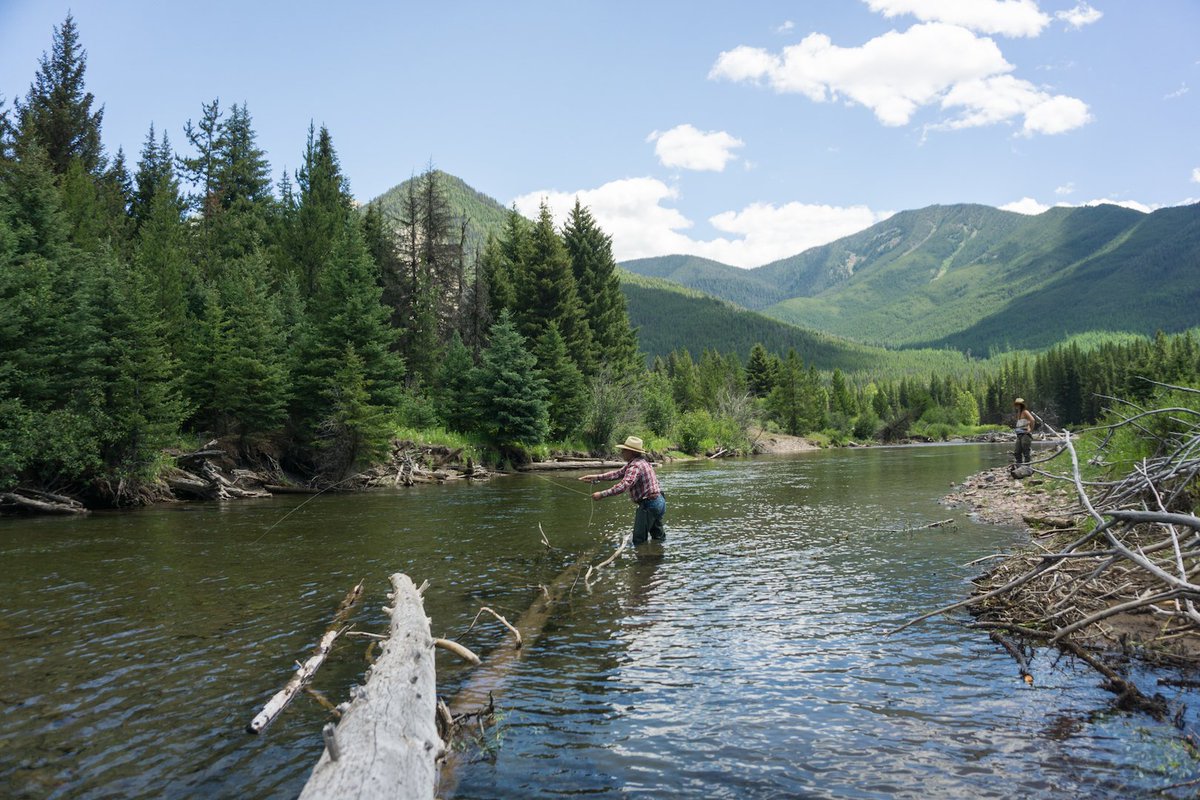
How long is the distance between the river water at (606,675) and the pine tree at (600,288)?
Answer: 40.7 m

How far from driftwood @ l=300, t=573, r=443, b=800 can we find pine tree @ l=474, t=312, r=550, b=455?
3008cm

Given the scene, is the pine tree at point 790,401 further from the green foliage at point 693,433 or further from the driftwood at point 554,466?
the driftwood at point 554,466

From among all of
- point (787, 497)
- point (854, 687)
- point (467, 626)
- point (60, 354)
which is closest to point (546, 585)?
point (467, 626)

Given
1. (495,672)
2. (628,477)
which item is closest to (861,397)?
(628,477)

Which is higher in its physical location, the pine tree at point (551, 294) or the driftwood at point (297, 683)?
the pine tree at point (551, 294)

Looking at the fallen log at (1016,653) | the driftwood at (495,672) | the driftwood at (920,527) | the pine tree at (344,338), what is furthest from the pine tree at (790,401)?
the fallen log at (1016,653)

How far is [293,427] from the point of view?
2844 cm

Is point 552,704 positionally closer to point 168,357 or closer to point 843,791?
point 843,791

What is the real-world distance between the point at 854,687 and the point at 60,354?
76.0ft

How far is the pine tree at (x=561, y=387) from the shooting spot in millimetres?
42188

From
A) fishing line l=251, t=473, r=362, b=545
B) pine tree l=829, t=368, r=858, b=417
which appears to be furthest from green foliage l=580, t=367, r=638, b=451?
pine tree l=829, t=368, r=858, b=417

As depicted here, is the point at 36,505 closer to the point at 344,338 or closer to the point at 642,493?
the point at 344,338

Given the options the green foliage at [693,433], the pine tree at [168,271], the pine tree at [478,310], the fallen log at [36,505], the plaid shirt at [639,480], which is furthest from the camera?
the green foliage at [693,433]

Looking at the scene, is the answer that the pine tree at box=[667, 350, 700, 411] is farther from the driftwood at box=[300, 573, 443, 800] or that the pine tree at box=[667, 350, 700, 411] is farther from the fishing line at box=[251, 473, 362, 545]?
the driftwood at box=[300, 573, 443, 800]
